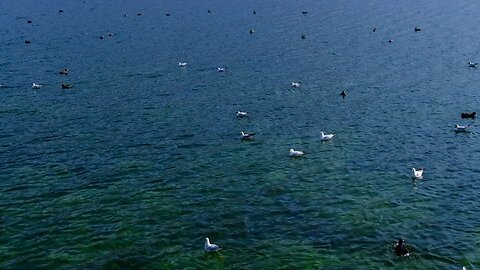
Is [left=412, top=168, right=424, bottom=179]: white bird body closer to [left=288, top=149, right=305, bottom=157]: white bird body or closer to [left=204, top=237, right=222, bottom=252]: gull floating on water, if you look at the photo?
[left=288, top=149, right=305, bottom=157]: white bird body

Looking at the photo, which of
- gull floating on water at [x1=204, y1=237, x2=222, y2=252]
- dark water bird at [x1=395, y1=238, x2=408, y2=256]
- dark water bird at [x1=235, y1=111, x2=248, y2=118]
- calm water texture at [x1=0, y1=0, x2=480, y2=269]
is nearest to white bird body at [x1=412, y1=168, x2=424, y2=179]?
calm water texture at [x1=0, y1=0, x2=480, y2=269]

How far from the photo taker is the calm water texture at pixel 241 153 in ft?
111

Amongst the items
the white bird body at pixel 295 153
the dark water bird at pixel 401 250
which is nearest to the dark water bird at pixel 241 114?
the white bird body at pixel 295 153

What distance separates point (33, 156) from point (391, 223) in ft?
105

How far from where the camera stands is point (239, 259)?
32.2 metres

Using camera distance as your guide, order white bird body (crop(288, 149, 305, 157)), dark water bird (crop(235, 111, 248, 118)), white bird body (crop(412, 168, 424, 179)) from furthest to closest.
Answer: dark water bird (crop(235, 111, 248, 118)), white bird body (crop(288, 149, 305, 157)), white bird body (crop(412, 168, 424, 179))

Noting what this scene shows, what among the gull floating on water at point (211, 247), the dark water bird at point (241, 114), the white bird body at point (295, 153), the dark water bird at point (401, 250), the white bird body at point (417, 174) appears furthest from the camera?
the dark water bird at point (241, 114)

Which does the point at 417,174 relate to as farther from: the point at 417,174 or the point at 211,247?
the point at 211,247

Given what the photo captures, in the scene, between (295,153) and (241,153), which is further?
(241,153)

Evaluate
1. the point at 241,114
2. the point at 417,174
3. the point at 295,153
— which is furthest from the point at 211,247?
the point at 241,114

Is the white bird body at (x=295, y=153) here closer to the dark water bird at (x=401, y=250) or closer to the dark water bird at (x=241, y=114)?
the dark water bird at (x=241, y=114)

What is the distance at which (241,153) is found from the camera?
161 feet

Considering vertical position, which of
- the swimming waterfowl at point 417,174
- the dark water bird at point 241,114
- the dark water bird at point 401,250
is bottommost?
the dark water bird at point 401,250

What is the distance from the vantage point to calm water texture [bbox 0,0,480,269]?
33.8 metres
